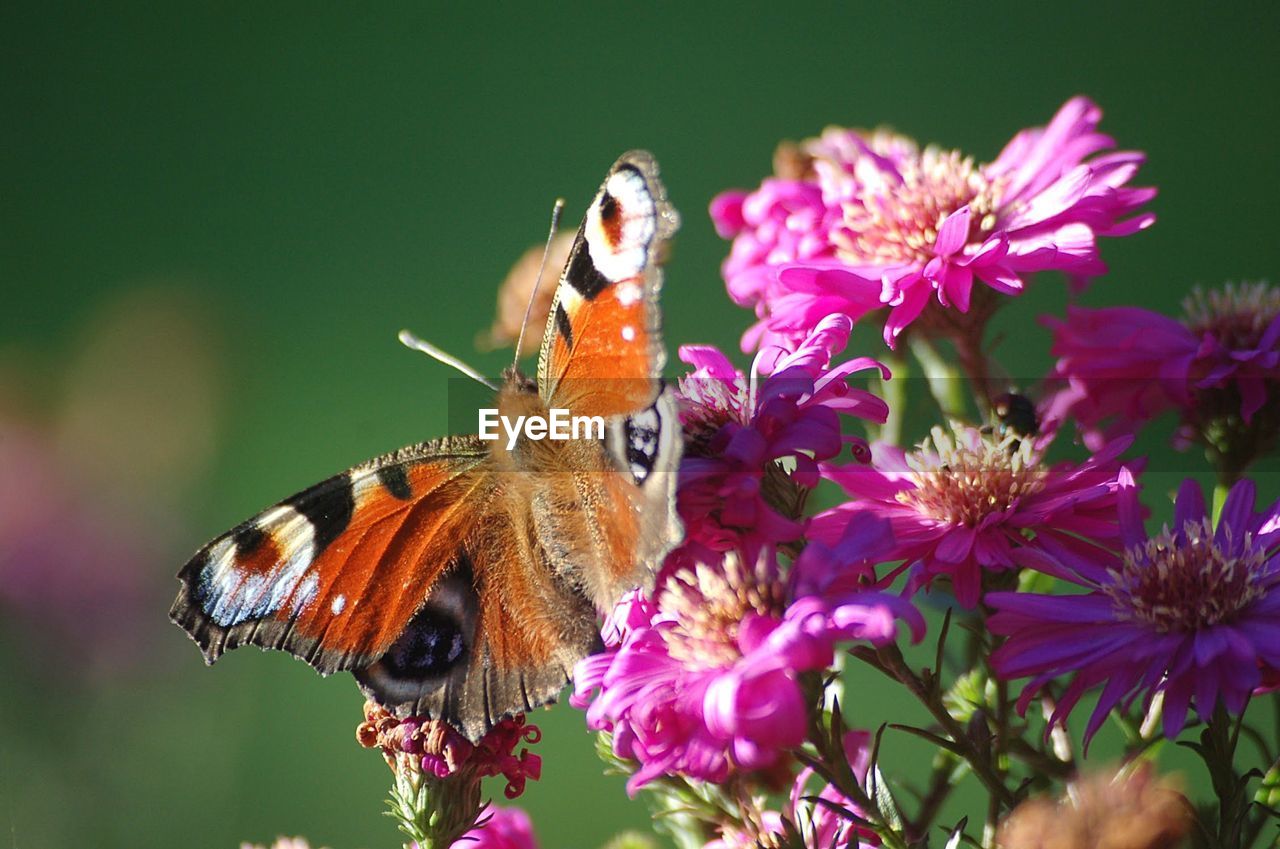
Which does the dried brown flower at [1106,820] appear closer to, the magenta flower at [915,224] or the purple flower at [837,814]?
the purple flower at [837,814]

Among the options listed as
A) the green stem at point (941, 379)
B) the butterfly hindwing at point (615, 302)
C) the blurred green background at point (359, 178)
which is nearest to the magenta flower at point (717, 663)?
the butterfly hindwing at point (615, 302)

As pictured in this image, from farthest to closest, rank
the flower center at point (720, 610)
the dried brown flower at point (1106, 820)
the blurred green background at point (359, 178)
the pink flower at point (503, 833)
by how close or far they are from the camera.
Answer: the blurred green background at point (359, 178) < the pink flower at point (503, 833) < the flower center at point (720, 610) < the dried brown flower at point (1106, 820)

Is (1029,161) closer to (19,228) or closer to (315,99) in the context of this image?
(315,99)

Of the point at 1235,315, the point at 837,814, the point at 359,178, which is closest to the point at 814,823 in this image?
the point at 837,814

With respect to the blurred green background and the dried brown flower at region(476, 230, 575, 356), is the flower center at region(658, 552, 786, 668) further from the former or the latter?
the blurred green background

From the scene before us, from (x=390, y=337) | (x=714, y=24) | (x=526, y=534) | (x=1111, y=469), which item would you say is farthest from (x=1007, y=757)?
(x=714, y=24)

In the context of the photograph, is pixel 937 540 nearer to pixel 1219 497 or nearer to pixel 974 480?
pixel 974 480
